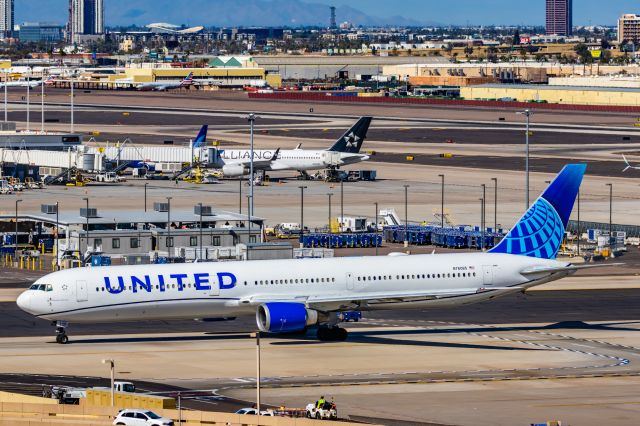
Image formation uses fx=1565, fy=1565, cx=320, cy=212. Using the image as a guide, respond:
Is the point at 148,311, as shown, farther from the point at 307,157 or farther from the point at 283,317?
the point at 307,157

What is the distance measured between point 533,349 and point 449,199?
269 feet

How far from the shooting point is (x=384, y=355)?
3029 inches

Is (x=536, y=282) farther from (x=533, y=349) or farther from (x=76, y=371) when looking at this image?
(x=76, y=371)

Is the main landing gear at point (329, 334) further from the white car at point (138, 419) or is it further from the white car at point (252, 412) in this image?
the white car at point (138, 419)

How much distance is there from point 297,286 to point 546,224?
1497 cm

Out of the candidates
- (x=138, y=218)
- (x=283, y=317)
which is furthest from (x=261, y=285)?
(x=138, y=218)

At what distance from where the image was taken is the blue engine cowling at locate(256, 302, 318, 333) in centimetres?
7819

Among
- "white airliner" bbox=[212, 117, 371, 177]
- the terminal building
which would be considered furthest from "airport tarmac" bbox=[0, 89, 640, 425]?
"white airliner" bbox=[212, 117, 371, 177]

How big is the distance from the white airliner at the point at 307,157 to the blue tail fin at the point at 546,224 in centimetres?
9911

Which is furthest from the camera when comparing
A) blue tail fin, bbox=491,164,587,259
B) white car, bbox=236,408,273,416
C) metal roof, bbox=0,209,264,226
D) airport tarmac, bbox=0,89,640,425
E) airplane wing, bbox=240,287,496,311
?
metal roof, bbox=0,209,264,226

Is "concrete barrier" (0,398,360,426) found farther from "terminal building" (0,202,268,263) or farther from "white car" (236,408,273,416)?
"terminal building" (0,202,268,263)

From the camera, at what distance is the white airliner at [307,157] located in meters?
186

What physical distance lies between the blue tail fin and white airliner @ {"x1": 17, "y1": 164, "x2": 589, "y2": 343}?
0.18ft

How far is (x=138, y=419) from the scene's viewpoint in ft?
178
